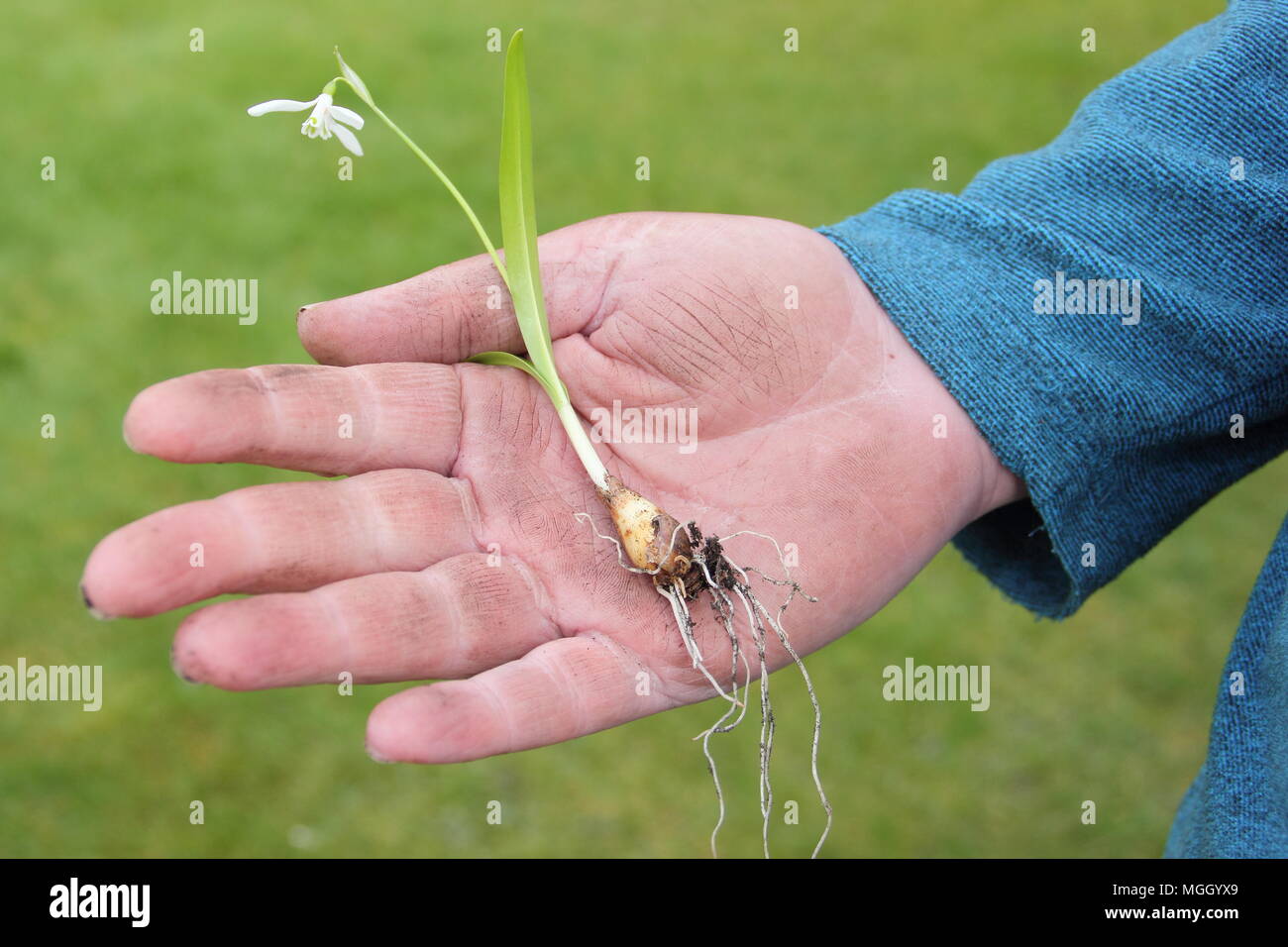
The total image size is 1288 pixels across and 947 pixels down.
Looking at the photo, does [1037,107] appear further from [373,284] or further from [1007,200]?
[1007,200]

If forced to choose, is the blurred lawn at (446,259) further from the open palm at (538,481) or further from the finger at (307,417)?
the finger at (307,417)

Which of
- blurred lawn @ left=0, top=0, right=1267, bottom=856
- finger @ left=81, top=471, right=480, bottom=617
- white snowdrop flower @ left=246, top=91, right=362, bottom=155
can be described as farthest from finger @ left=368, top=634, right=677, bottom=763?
blurred lawn @ left=0, top=0, right=1267, bottom=856

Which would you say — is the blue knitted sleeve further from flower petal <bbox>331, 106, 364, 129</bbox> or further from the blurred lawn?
the blurred lawn

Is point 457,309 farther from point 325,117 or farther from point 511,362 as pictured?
point 325,117

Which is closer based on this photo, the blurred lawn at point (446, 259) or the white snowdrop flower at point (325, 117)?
the white snowdrop flower at point (325, 117)

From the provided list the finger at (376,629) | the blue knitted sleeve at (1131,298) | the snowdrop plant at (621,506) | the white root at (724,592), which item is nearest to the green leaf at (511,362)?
the snowdrop plant at (621,506)

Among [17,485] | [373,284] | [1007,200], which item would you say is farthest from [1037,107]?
[17,485]

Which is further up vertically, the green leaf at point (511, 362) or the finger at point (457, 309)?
the finger at point (457, 309)
